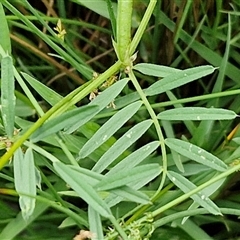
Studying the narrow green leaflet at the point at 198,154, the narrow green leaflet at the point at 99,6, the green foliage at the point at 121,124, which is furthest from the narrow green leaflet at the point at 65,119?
the narrow green leaflet at the point at 99,6

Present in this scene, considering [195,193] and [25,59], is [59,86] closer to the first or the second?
[25,59]

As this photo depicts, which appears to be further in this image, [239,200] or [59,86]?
[59,86]

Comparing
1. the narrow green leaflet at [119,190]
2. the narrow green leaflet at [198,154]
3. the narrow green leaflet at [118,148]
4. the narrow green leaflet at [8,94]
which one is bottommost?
the narrow green leaflet at [119,190]

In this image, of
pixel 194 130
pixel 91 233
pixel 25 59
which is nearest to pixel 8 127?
pixel 91 233

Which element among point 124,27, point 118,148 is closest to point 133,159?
point 118,148

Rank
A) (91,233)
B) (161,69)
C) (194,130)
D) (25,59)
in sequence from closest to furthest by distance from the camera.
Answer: (91,233), (161,69), (194,130), (25,59)

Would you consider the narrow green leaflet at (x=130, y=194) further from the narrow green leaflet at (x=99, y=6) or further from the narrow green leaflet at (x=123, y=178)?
the narrow green leaflet at (x=99, y=6)
